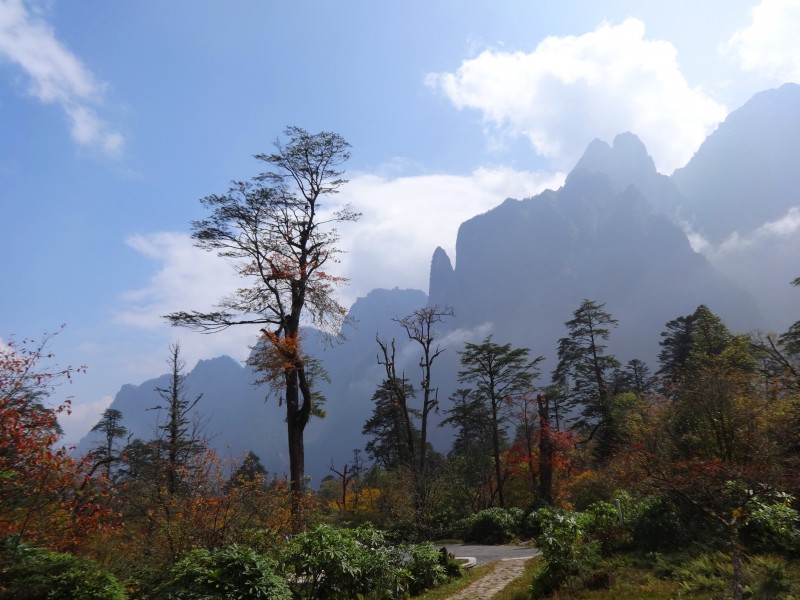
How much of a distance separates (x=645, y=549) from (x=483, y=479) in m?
21.6

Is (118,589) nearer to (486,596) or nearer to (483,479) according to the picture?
(486,596)

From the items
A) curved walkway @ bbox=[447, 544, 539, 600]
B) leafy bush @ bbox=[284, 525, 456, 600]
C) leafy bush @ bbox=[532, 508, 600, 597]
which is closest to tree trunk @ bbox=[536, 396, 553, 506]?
curved walkway @ bbox=[447, 544, 539, 600]

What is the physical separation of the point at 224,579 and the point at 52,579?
1.96 meters

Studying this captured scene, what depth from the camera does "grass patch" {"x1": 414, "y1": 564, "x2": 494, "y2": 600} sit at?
957 cm

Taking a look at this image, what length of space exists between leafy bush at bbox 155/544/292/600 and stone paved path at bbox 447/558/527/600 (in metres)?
4.33

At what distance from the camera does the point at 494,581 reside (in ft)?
35.9

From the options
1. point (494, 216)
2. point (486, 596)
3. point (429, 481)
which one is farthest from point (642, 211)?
point (486, 596)

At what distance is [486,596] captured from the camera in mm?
9391

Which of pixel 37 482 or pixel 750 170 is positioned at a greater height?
pixel 750 170

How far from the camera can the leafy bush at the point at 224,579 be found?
6258mm

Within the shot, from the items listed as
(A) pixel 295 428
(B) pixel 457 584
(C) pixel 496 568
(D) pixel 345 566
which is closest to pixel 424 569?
(B) pixel 457 584

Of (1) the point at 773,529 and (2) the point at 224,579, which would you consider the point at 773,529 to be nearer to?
(1) the point at 773,529

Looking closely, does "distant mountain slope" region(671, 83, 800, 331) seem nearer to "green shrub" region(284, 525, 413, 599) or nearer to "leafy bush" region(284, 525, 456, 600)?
"leafy bush" region(284, 525, 456, 600)

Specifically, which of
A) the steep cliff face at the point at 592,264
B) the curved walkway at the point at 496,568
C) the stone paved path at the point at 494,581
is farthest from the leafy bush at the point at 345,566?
the steep cliff face at the point at 592,264
